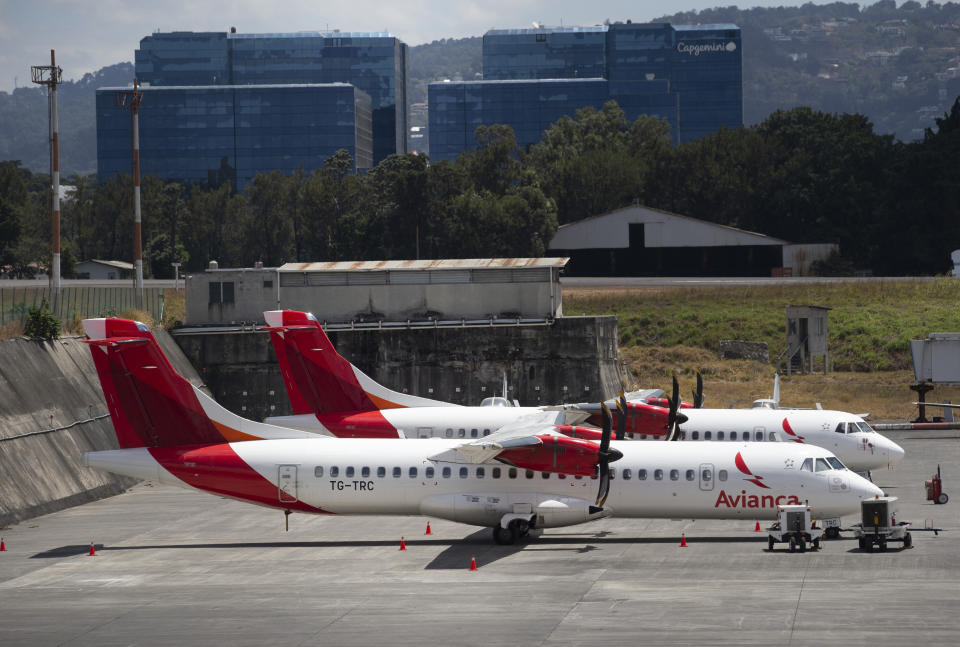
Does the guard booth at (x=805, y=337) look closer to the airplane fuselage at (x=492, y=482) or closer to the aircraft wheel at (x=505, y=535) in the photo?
the airplane fuselage at (x=492, y=482)

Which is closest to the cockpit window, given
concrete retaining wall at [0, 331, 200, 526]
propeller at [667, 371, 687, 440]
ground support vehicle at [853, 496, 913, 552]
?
ground support vehicle at [853, 496, 913, 552]

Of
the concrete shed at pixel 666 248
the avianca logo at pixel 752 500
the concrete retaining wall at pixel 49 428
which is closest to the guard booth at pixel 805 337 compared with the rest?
the concrete shed at pixel 666 248

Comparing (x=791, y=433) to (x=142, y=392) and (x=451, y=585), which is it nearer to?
(x=451, y=585)

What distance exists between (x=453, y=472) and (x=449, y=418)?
721 cm

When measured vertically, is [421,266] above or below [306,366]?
above

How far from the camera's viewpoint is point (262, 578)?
27.0 m

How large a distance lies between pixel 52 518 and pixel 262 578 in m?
11.4

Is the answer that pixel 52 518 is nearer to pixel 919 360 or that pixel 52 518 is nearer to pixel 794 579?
pixel 794 579

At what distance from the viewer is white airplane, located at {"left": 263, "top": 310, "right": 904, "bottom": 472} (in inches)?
1464

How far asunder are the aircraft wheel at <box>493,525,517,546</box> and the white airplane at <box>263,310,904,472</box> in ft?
22.5

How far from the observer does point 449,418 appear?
38.3 meters

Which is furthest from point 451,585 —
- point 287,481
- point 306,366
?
point 306,366

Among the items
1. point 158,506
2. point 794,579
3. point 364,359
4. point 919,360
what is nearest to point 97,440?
point 158,506

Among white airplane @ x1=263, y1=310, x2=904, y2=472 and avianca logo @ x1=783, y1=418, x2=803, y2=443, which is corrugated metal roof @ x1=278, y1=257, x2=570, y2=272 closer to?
white airplane @ x1=263, y1=310, x2=904, y2=472
